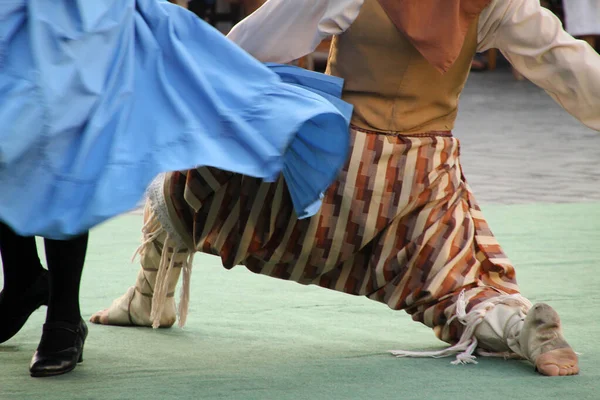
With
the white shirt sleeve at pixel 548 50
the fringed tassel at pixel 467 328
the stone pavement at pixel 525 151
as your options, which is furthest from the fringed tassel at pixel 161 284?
the stone pavement at pixel 525 151

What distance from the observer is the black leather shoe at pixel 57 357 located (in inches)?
92.9

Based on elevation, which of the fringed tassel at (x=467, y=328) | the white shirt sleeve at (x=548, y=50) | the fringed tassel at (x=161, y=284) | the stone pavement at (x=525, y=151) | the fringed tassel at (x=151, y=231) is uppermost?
the white shirt sleeve at (x=548, y=50)

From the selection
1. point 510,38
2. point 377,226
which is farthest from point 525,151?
point 377,226

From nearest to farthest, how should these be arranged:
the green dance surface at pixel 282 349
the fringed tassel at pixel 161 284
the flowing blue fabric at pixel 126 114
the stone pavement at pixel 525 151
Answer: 1. the flowing blue fabric at pixel 126 114
2. the green dance surface at pixel 282 349
3. the fringed tassel at pixel 161 284
4. the stone pavement at pixel 525 151

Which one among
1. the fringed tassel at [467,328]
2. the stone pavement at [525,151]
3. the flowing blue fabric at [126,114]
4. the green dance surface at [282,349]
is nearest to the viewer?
the flowing blue fabric at [126,114]

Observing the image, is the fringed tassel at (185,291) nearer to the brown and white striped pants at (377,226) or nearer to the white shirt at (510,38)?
the brown and white striped pants at (377,226)

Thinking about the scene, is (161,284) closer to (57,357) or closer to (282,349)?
(282,349)

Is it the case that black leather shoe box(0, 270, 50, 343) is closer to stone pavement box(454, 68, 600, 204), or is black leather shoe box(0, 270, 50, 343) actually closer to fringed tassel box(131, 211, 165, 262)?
fringed tassel box(131, 211, 165, 262)

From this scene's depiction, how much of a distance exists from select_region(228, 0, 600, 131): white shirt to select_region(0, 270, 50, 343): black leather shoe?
2.43 ft

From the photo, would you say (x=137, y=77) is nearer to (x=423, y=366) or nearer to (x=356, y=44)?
(x=356, y=44)

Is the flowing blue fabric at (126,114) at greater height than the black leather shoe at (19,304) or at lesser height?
greater

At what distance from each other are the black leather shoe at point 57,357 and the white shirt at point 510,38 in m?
0.78

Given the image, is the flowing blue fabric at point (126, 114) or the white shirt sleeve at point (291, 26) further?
the white shirt sleeve at point (291, 26)

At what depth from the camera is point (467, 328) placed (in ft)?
8.25
